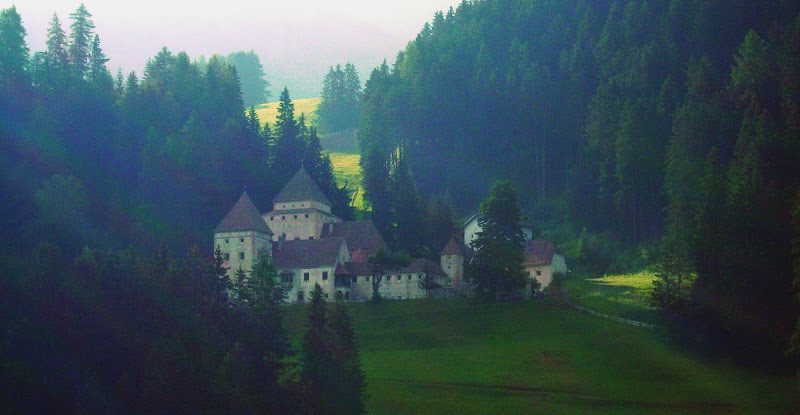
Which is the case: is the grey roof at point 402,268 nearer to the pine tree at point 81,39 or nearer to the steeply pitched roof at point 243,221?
the steeply pitched roof at point 243,221

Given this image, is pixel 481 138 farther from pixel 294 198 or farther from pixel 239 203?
pixel 239 203

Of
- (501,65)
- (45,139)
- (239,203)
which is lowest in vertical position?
(239,203)

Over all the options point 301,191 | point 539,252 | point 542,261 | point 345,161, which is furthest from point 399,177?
point 345,161

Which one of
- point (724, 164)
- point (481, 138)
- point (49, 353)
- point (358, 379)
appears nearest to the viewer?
point (49, 353)

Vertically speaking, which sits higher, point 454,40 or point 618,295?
point 454,40

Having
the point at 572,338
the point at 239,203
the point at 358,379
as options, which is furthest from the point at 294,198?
the point at 358,379

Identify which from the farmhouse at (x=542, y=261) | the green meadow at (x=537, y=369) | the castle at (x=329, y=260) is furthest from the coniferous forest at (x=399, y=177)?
the farmhouse at (x=542, y=261)
